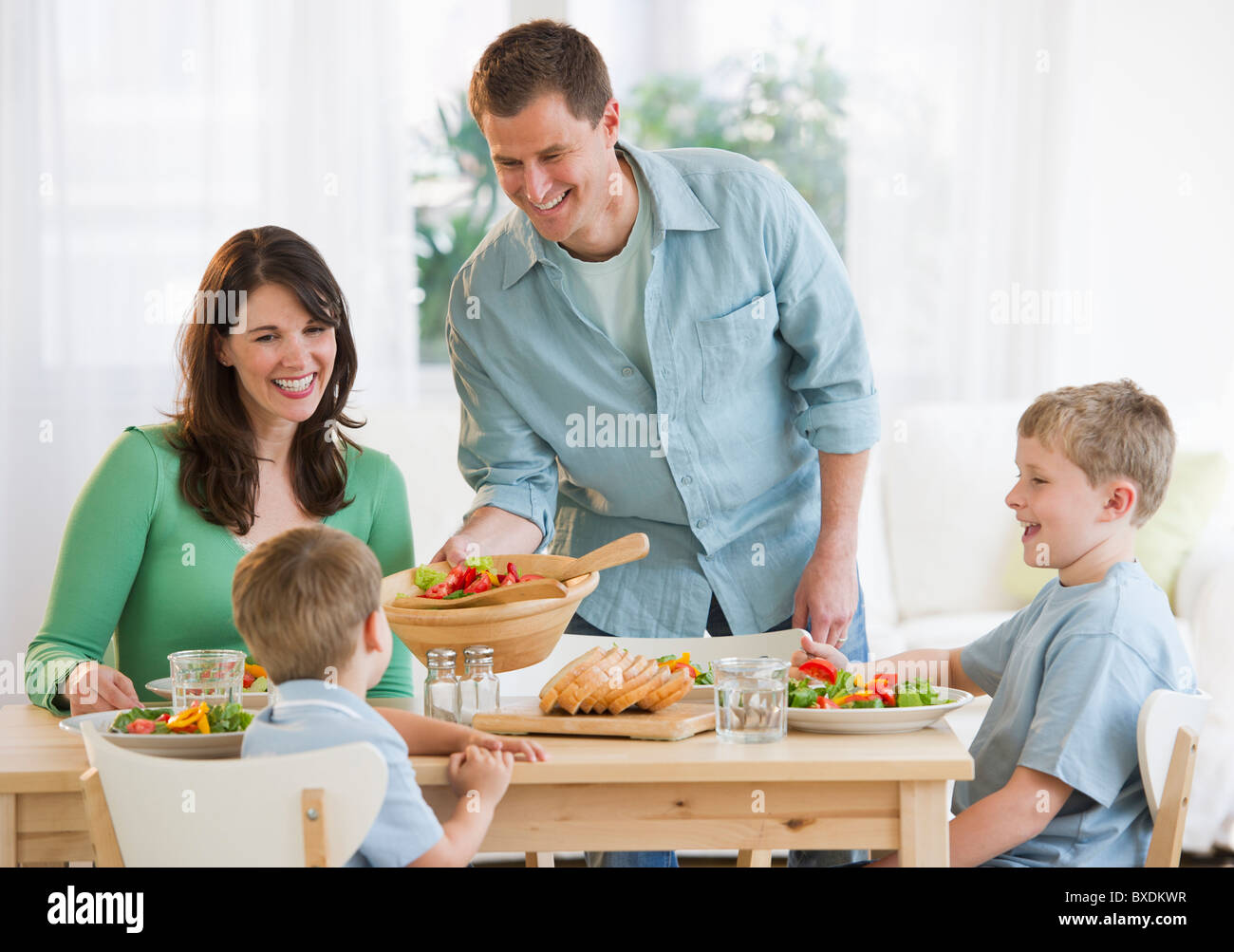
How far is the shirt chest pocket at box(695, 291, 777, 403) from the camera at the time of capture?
2.04m

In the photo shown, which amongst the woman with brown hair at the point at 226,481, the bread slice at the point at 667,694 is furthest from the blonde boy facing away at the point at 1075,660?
the woman with brown hair at the point at 226,481

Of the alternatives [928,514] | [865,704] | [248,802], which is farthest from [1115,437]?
[928,514]

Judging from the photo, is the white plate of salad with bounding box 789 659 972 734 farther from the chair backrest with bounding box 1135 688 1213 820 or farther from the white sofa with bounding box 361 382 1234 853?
the white sofa with bounding box 361 382 1234 853

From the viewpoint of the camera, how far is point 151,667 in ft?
6.45

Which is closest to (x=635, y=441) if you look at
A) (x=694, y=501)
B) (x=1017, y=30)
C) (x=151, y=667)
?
(x=694, y=501)

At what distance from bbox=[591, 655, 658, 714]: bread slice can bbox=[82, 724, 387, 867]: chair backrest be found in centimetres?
32

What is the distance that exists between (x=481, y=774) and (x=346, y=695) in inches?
6.5

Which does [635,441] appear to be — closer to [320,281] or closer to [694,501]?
[694,501]

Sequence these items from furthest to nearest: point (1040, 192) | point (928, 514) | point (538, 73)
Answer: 1. point (1040, 192)
2. point (928, 514)
3. point (538, 73)

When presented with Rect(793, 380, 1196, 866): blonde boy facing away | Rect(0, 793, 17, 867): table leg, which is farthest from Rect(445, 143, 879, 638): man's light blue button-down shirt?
Rect(0, 793, 17, 867): table leg

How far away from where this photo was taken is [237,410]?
2105 mm

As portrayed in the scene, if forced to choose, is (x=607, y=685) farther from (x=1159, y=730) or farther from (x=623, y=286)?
(x=623, y=286)
